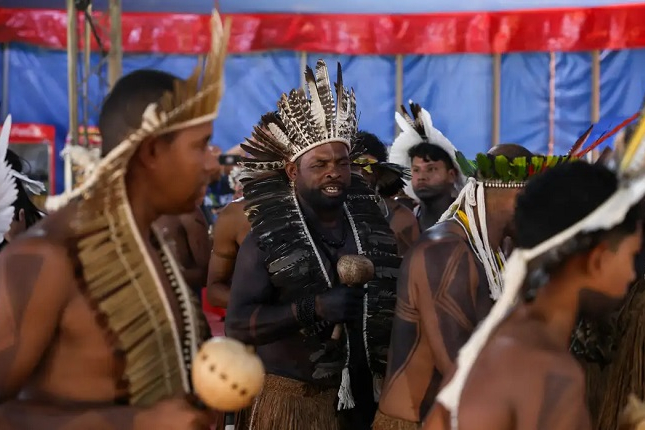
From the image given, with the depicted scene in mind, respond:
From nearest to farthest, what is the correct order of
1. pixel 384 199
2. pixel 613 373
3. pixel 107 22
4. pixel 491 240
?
1. pixel 491 240
2. pixel 613 373
3. pixel 384 199
4. pixel 107 22

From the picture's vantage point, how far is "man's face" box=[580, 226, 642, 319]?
2.23m

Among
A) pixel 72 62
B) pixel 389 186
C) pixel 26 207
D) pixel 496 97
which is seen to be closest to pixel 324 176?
pixel 26 207

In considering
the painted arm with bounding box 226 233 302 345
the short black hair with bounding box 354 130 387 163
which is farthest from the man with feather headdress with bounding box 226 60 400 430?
the short black hair with bounding box 354 130 387 163

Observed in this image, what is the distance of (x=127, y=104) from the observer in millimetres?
2428

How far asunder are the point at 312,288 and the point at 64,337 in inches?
75.8

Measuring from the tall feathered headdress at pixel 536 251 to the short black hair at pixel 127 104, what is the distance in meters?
0.97

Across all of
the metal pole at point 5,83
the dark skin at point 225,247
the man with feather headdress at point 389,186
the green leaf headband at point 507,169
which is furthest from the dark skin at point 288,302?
the metal pole at point 5,83

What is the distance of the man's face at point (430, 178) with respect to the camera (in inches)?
260

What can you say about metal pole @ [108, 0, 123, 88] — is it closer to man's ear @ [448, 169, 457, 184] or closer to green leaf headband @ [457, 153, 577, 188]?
man's ear @ [448, 169, 457, 184]

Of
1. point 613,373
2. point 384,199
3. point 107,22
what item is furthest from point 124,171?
point 107,22

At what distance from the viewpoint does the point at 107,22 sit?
41.8 ft

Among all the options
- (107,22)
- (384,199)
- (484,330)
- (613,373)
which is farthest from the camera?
(107,22)

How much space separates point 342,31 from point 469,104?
203 cm

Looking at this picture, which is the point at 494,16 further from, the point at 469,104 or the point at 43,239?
the point at 43,239
